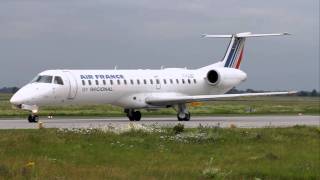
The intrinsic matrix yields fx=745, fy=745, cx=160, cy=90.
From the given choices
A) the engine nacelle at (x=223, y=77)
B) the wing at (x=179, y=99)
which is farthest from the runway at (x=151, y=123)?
the engine nacelle at (x=223, y=77)

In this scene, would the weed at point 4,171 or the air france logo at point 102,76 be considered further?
the air france logo at point 102,76

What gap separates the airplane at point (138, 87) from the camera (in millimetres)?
38375

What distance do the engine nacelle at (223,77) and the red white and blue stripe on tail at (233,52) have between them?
4.89 feet

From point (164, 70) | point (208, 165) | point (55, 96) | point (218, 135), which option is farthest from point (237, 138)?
point (164, 70)

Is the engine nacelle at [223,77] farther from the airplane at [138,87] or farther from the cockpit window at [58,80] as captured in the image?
the cockpit window at [58,80]

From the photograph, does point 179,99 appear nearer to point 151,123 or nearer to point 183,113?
point 183,113

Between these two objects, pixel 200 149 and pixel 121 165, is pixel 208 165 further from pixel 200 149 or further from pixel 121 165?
pixel 200 149

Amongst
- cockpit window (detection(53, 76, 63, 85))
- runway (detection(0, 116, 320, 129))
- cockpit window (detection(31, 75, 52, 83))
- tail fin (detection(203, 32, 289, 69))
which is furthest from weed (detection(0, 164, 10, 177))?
tail fin (detection(203, 32, 289, 69))

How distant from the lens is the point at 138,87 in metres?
42.7

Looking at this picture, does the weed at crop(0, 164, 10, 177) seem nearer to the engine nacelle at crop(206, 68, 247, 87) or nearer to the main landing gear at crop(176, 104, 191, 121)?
the main landing gear at crop(176, 104, 191, 121)

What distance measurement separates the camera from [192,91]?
150 feet

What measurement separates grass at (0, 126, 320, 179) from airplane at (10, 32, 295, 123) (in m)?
12.8

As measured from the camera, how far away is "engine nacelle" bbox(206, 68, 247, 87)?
150ft

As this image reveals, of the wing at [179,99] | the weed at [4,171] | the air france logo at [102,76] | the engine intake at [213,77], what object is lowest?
the weed at [4,171]
